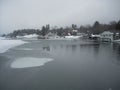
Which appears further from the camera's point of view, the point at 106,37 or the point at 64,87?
the point at 106,37

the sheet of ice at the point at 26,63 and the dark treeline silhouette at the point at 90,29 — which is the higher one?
the dark treeline silhouette at the point at 90,29

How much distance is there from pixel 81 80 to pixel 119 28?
213ft

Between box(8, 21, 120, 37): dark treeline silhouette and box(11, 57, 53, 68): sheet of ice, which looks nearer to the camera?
box(11, 57, 53, 68): sheet of ice

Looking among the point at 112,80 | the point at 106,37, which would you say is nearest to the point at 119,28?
the point at 106,37

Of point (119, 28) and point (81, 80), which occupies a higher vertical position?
point (119, 28)

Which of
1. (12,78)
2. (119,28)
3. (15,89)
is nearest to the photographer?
(15,89)

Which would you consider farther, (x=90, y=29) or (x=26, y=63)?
(x=90, y=29)

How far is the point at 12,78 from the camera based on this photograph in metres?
7.04

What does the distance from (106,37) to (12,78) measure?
167 ft

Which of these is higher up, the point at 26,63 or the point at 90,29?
the point at 90,29

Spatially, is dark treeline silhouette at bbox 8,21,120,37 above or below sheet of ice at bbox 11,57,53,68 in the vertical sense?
above

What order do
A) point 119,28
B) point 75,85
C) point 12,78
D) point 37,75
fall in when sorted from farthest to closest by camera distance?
point 119,28 < point 37,75 < point 12,78 < point 75,85

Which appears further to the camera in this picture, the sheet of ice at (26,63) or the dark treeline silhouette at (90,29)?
the dark treeline silhouette at (90,29)

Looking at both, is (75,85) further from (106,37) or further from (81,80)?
(106,37)
